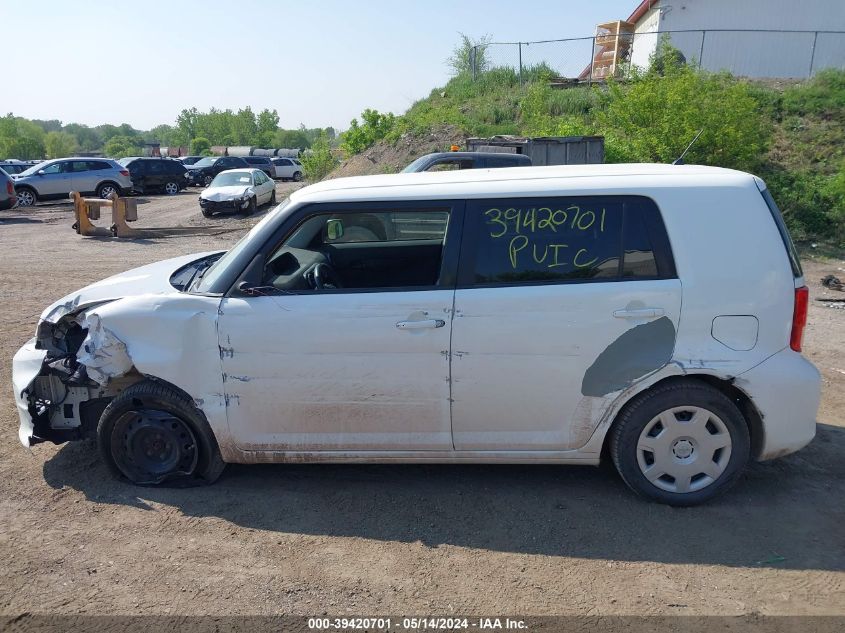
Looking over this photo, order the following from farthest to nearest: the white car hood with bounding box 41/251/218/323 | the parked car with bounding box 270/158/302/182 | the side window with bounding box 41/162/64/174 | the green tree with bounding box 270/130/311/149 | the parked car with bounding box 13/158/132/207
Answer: the green tree with bounding box 270/130/311/149
the parked car with bounding box 270/158/302/182
the side window with bounding box 41/162/64/174
the parked car with bounding box 13/158/132/207
the white car hood with bounding box 41/251/218/323

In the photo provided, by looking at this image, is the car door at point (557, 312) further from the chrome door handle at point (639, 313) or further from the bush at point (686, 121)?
the bush at point (686, 121)

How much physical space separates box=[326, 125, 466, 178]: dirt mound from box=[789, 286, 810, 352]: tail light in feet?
56.7

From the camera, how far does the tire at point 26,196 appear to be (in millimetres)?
24422

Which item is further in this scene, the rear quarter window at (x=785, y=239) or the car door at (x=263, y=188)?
the car door at (x=263, y=188)

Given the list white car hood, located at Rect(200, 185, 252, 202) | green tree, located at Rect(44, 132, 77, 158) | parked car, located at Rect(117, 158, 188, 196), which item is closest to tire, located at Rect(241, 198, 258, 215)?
white car hood, located at Rect(200, 185, 252, 202)

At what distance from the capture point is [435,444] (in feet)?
13.1

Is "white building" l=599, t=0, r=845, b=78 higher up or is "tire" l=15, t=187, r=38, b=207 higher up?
"white building" l=599, t=0, r=845, b=78

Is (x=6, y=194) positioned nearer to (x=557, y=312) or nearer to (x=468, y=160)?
(x=468, y=160)

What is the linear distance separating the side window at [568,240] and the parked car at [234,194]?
693 inches

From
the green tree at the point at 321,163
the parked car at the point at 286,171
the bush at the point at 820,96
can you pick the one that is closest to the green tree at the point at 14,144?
the parked car at the point at 286,171

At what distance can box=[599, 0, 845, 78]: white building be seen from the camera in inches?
928

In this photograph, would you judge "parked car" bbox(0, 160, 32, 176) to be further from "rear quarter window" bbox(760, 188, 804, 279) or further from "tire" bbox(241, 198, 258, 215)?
"rear quarter window" bbox(760, 188, 804, 279)

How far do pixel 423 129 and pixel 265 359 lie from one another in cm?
1949

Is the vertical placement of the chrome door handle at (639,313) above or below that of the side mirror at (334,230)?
below
